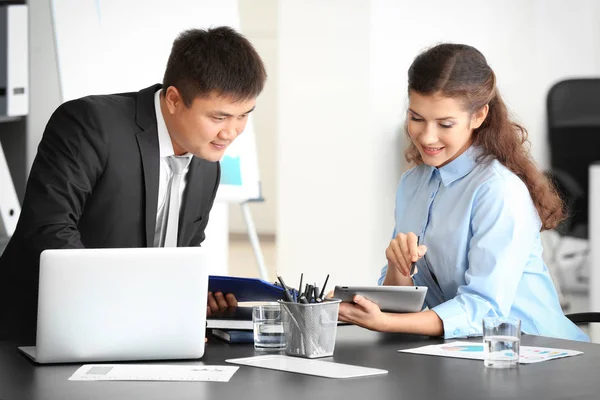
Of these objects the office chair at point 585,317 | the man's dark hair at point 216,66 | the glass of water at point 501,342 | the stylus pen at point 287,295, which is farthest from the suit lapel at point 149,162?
the office chair at point 585,317

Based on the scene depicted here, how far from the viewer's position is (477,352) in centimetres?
180

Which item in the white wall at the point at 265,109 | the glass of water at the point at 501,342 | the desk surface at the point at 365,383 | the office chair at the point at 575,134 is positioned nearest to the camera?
the desk surface at the point at 365,383

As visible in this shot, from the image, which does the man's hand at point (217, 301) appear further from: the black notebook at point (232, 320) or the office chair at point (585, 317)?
the office chair at point (585, 317)

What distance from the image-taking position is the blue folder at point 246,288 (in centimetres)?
190

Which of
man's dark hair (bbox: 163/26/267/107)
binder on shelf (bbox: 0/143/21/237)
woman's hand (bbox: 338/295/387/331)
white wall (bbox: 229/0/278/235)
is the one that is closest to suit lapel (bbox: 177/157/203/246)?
man's dark hair (bbox: 163/26/267/107)

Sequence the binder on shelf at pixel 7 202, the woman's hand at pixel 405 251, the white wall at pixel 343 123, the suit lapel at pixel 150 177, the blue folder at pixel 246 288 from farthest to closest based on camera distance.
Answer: the white wall at pixel 343 123
the binder on shelf at pixel 7 202
the suit lapel at pixel 150 177
the woman's hand at pixel 405 251
the blue folder at pixel 246 288

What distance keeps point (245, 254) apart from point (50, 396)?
7824mm

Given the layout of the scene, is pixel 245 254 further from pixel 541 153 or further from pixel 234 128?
pixel 234 128

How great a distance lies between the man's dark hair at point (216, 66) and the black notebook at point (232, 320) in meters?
0.50

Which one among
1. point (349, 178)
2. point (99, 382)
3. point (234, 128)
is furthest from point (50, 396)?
point (349, 178)

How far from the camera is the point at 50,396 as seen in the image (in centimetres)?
141

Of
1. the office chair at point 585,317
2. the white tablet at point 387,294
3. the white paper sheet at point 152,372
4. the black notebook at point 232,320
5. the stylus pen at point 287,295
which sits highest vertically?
the stylus pen at point 287,295

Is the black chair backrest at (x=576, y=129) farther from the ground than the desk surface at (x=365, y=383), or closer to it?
farther from the ground

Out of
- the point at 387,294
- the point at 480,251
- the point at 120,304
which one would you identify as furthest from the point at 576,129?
the point at 120,304
